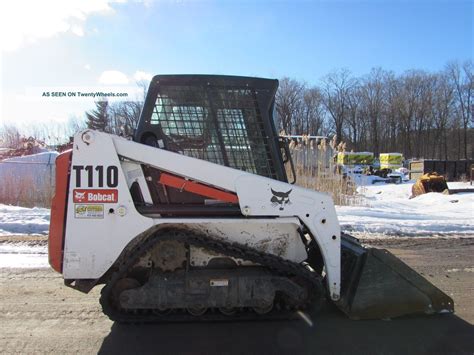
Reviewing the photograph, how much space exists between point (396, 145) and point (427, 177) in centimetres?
5957

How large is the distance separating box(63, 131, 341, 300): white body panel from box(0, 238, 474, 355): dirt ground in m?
0.46

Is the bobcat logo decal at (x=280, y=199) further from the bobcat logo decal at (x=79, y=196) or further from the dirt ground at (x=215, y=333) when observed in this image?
the bobcat logo decal at (x=79, y=196)

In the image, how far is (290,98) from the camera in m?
73.7

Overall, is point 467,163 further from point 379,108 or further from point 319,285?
point 379,108

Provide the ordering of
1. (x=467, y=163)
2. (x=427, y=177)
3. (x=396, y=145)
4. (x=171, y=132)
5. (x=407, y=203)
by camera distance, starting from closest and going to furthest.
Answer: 1. (x=171, y=132)
2. (x=407, y=203)
3. (x=427, y=177)
4. (x=467, y=163)
5. (x=396, y=145)

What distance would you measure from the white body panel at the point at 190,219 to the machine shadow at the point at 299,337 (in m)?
0.40

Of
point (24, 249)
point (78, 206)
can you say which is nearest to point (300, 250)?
point (78, 206)

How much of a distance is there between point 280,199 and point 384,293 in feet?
Result: 4.57

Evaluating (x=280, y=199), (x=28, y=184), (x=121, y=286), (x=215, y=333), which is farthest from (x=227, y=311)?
(x=28, y=184)

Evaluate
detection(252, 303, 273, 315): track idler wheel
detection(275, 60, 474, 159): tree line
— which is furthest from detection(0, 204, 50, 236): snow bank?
detection(275, 60, 474, 159): tree line

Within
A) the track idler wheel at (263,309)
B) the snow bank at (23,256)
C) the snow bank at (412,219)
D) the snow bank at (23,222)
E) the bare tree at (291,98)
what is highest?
the bare tree at (291,98)

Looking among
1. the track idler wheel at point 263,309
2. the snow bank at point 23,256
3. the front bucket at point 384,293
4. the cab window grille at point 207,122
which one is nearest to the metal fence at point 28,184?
the snow bank at point 23,256

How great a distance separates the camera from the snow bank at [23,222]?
27.3ft

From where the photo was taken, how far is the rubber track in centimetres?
356
